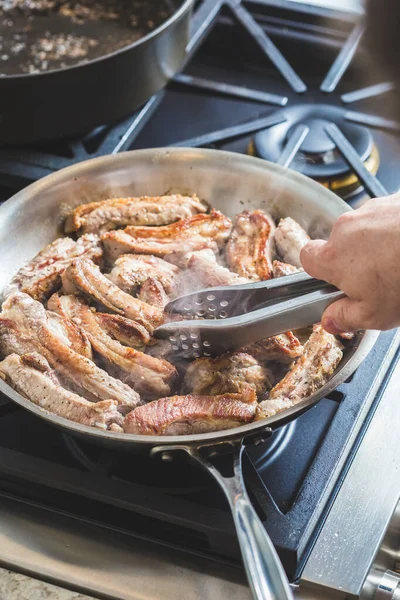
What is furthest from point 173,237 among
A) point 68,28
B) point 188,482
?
point 68,28

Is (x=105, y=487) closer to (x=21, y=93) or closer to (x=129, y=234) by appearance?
(x=129, y=234)

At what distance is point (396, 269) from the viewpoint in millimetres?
1091

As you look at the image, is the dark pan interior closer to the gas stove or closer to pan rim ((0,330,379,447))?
the gas stove

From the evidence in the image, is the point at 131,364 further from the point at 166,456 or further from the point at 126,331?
the point at 166,456

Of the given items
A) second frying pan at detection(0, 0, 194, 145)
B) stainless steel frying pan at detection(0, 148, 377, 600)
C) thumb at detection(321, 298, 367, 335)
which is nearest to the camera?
thumb at detection(321, 298, 367, 335)

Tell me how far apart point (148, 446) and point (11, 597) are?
43 centimetres

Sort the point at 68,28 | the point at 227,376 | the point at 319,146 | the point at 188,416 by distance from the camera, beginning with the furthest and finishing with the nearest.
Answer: the point at 68,28, the point at 319,146, the point at 227,376, the point at 188,416

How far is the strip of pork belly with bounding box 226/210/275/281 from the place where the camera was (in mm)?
1681

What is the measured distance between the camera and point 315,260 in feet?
4.02

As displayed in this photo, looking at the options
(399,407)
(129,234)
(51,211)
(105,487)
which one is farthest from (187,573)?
(51,211)

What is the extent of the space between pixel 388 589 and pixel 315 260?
0.68 metres

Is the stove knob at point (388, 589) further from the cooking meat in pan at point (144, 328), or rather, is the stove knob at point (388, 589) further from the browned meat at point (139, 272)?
the browned meat at point (139, 272)

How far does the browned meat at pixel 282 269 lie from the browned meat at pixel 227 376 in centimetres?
26

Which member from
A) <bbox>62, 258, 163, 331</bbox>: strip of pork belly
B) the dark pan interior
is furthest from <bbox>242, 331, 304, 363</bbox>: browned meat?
the dark pan interior
